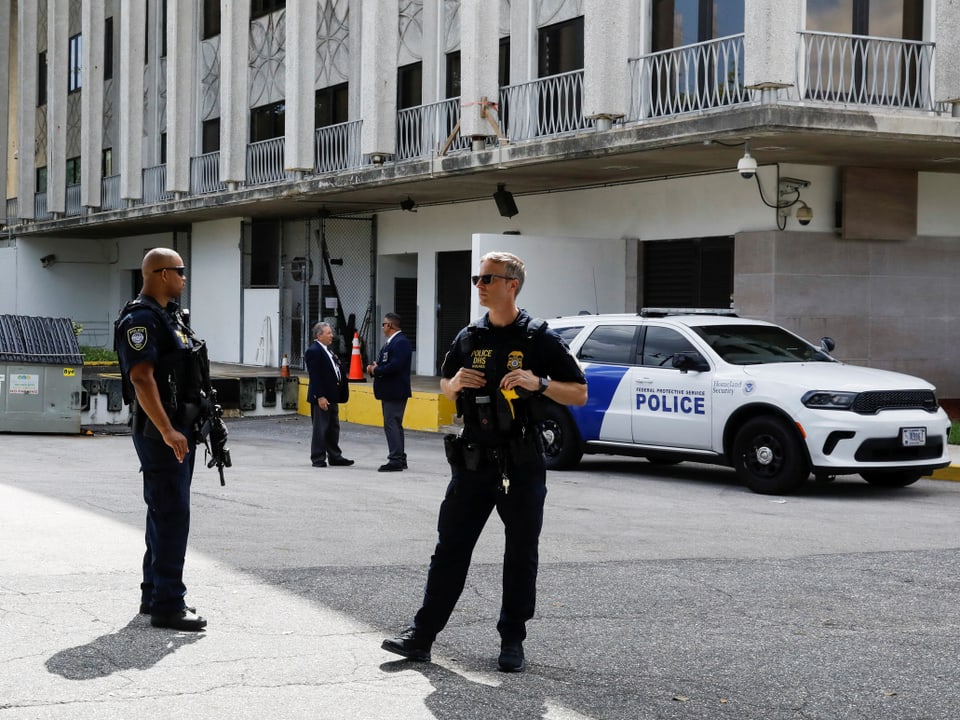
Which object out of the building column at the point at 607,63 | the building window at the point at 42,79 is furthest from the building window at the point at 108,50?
the building column at the point at 607,63

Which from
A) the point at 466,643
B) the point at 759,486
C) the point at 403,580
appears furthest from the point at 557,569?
the point at 759,486

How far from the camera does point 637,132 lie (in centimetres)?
1714

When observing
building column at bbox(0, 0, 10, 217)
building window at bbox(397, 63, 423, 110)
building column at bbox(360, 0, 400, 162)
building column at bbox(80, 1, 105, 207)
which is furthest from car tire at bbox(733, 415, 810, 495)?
building column at bbox(0, 0, 10, 217)

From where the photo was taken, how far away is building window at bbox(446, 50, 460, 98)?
78.3 feet

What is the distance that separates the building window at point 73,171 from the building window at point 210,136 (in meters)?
6.96

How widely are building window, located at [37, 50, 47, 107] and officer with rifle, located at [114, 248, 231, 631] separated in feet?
116

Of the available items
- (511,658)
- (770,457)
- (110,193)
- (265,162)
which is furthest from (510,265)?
(110,193)

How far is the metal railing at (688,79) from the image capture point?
55.5 feet

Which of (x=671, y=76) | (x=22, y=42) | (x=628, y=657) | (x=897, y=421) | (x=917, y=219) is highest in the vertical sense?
(x=22, y=42)

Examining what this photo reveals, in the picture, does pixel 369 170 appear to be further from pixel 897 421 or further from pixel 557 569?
pixel 557 569

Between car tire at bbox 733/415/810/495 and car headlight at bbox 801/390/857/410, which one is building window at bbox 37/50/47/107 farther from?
car headlight at bbox 801/390/857/410

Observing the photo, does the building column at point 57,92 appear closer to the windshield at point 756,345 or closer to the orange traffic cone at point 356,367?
the orange traffic cone at point 356,367

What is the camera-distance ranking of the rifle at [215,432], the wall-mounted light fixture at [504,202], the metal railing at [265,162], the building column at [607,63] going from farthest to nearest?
the metal railing at [265,162], the wall-mounted light fixture at [504,202], the building column at [607,63], the rifle at [215,432]

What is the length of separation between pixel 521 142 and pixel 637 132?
2.58 metres
